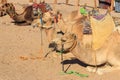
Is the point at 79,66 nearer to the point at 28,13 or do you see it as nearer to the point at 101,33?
the point at 101,33

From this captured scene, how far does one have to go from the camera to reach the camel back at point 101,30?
10614 millimetres

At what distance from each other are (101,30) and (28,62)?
2.46m

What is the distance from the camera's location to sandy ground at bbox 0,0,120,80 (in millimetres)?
10156

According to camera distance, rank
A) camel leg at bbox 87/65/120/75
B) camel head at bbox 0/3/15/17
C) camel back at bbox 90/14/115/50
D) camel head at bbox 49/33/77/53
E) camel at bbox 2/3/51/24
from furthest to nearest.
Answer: camel at bbox 2/3/51/24 < camel head at bbox 0/3/15/17 < camel back at bbox 90/14/115/50 < camel leg at bbox 87/65/120/75 < camel head at bbox 49/33/77/53

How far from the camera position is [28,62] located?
11539 mm

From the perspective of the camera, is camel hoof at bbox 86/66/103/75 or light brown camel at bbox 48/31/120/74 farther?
camel hoof at bbox 86/66/103/75

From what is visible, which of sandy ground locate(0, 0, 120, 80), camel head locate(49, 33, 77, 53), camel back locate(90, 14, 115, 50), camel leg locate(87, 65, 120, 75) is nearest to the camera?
camel head locate(49, 33, 77, 53)

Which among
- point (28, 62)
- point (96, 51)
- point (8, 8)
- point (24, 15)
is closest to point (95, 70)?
point (96, 51)

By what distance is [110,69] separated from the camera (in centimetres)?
1037

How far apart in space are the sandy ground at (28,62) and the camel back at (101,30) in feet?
2.80

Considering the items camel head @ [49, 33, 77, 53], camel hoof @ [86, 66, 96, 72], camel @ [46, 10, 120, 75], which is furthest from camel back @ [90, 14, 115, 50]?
camel head @ [49, 33, 77, 53]

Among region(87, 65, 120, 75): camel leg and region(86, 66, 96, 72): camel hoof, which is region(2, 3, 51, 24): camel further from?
region(87, 65, 120, 75): camel leg

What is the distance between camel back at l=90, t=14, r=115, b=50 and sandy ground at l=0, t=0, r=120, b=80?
2.80 ft

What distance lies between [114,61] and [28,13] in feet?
27.3
